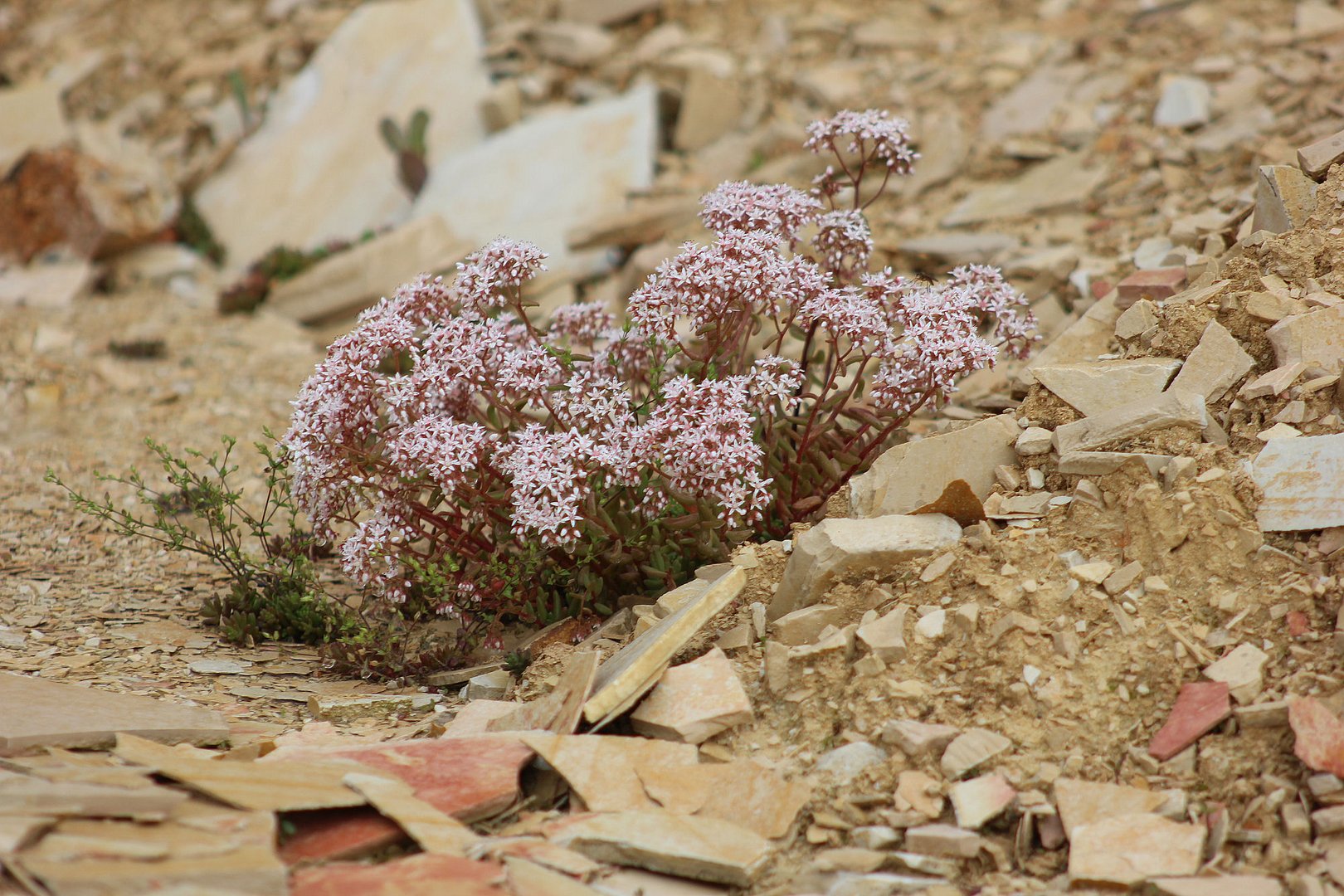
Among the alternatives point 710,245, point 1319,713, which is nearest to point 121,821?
point 710,245

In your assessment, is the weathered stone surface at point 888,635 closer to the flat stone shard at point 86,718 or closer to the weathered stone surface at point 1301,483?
the weathered stone surface at point 1301,483

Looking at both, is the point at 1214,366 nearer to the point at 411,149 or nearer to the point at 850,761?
the point at 850,761

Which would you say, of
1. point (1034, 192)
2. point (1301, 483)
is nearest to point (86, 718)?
point (1301, 483)

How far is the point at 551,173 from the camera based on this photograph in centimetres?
1127

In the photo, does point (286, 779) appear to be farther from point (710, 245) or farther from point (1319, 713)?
point (1319, 713)

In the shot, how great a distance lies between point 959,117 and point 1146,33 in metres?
Result: 1.82

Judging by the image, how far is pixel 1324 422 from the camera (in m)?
4.18

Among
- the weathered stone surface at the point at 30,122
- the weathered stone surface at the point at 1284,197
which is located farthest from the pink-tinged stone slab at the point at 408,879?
the weathered stone surface at the point at 30,122

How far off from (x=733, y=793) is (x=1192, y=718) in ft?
4.65

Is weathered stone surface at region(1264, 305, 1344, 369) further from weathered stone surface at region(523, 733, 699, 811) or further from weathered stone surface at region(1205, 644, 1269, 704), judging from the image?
weathered stone surface at region(523, 733, 699, 811)

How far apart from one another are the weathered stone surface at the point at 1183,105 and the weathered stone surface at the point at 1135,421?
4.93 metres

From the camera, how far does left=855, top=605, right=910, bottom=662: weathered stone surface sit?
13.1 feet

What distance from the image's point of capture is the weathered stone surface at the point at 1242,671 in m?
3.60

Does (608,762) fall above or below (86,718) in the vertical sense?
below
